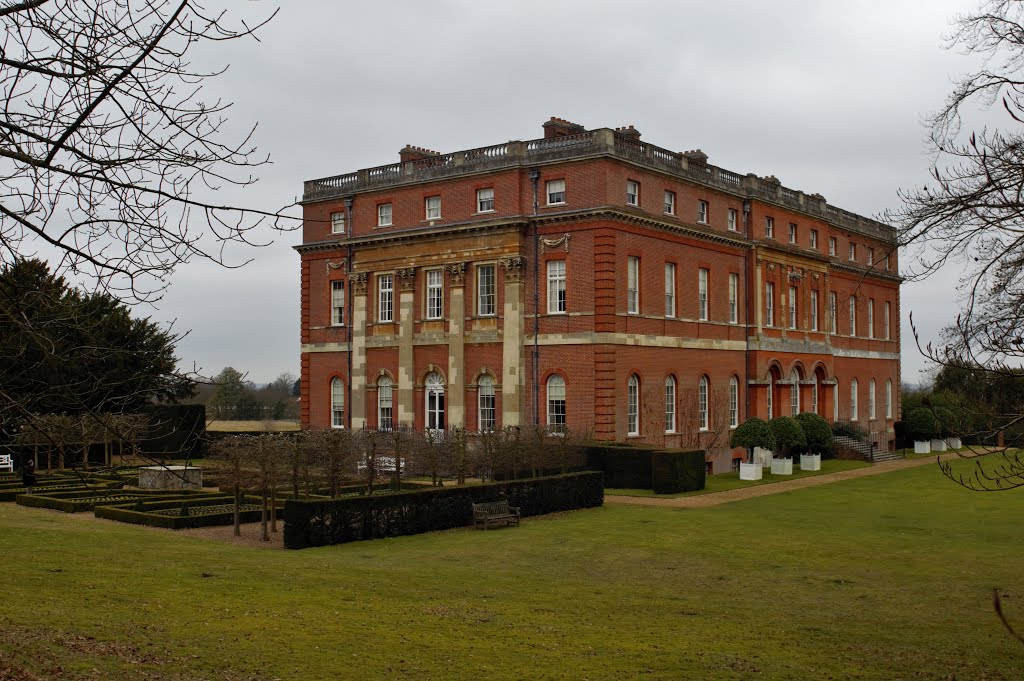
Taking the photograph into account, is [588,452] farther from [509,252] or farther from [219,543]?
[219,543]

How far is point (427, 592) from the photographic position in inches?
625

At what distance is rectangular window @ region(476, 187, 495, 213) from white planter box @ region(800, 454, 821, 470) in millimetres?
15426

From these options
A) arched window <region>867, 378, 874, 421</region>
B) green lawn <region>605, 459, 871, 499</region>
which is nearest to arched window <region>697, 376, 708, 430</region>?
green lawn <region>605, 459, 871, 499</region>

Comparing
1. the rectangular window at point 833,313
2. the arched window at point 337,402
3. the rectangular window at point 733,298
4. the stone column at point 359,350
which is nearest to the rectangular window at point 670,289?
the rectangular window at point 733,298

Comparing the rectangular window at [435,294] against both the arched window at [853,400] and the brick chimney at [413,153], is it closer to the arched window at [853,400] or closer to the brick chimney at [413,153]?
the brick chimney at [413,153]

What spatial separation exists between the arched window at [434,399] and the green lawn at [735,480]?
9.35 metres

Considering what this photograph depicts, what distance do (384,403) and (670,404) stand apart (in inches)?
452

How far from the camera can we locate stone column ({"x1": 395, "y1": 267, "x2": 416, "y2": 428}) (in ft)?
131

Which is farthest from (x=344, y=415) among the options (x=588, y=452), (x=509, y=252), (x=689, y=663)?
(x=689, y=663)

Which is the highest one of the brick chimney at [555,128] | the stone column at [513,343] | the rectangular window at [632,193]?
the brick chimney at [555,128]

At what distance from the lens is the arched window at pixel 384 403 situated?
41125 millimetres

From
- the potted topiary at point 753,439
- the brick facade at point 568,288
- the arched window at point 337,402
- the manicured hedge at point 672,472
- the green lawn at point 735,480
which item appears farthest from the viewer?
the arched window at point 337,402

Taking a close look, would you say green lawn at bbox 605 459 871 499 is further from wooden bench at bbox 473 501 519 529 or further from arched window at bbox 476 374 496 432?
arched window at bbox 476 374 496 432

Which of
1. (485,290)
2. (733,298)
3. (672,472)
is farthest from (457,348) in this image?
(733,298)
